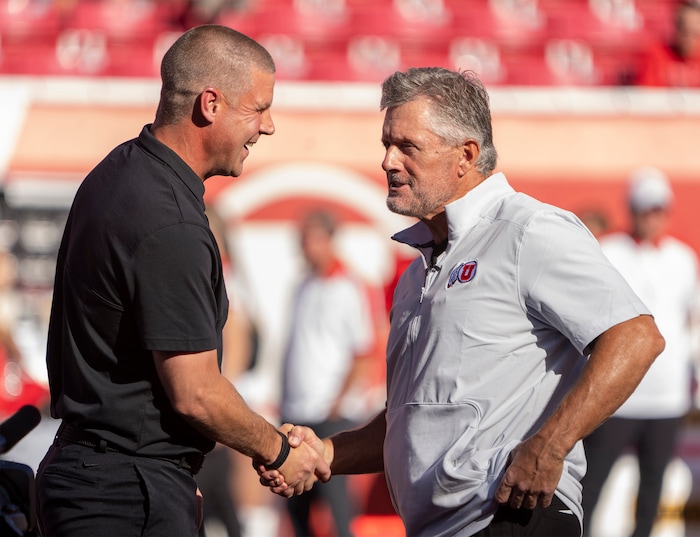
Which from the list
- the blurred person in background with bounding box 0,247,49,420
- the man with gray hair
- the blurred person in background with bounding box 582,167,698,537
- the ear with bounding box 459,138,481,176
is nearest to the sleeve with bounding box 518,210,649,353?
the man with gray hair

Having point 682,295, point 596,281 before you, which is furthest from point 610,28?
point 596,281

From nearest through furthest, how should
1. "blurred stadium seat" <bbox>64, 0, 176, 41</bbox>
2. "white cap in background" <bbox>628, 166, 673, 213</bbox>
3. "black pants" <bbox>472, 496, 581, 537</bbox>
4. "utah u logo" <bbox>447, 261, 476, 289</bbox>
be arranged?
"black pants" <bbox>472, 496, 581, 537</bbox>, "utah u logo" <bbox>447, 261, 476, 289</bbox>, "white cap in background" <bbox>628, 166, 673, 213</bbox>, "blurred stadium seat" <bbox>64, 0, 176, 41</bbox>

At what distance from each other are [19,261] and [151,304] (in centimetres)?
433

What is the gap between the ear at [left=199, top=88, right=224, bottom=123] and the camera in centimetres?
273

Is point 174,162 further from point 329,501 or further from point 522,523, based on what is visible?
point 329,501

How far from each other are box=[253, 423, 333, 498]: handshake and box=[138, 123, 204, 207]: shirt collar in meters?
0.74

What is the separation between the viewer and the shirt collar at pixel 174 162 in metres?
2.68

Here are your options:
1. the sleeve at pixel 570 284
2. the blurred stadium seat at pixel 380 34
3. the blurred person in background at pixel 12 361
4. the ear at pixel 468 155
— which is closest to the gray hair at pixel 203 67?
the ear at pixel 468 155

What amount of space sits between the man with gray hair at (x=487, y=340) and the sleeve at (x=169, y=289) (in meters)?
0.61

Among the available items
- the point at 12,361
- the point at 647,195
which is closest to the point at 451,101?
the point at 647,195

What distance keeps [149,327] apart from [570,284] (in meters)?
1.00

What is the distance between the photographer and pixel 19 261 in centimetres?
656

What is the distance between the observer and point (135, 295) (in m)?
2.54

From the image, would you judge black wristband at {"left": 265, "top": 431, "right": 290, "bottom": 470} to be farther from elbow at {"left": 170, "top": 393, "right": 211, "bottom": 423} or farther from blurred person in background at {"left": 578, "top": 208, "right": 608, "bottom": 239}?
blurred person in background at {"left": 578, "top": 208, "right": 608, "bottom": 239}
